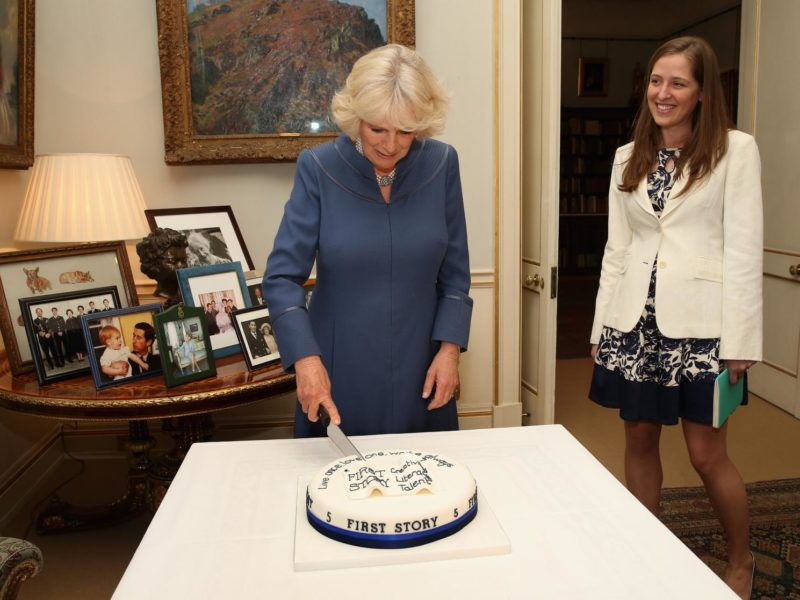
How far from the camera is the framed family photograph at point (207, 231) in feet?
9.76

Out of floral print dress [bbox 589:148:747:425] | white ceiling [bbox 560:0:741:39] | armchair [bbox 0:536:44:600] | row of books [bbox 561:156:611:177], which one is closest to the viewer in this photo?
armchair [bbox 0:536:44:600]

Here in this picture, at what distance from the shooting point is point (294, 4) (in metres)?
3.13

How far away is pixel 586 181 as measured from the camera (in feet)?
34.4

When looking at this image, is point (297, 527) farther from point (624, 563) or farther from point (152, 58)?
point (152, 58)

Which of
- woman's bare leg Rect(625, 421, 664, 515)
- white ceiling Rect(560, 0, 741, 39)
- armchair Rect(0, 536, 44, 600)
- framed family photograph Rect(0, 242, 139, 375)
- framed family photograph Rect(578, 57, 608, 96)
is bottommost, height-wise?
woman's bare leg Rect(625, 421, 664, 515)

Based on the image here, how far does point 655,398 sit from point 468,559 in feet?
4.31

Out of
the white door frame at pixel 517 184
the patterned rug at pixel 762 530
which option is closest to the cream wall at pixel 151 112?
the white door frame at pixel 517 184

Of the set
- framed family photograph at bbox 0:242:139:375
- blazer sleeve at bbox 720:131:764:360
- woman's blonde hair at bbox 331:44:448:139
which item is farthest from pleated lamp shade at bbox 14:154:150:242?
blazer sleeve at bbox 720:131:764:360

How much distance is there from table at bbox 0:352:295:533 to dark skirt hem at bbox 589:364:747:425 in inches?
40.8

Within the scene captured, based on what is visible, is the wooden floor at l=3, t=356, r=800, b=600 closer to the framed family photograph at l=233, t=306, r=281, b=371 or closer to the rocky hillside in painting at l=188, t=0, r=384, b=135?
the framed family photograph at l=233, t=306, r=281, b=371

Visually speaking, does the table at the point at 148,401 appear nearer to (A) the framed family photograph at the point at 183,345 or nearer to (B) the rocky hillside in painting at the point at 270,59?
(A) the framed family photograph at the point at 183,345

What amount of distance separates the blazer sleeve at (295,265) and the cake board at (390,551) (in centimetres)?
56

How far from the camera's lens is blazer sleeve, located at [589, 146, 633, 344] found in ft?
7.50

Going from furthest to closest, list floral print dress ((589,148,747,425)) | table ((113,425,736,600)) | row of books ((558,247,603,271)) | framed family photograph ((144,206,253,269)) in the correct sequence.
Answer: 1. row of books ((558,247,603,271))
2. framed family photograph ((144,206,253,269))
3. floral print dress ((589,148,747,425))
4. table ((113,425,736,600))
